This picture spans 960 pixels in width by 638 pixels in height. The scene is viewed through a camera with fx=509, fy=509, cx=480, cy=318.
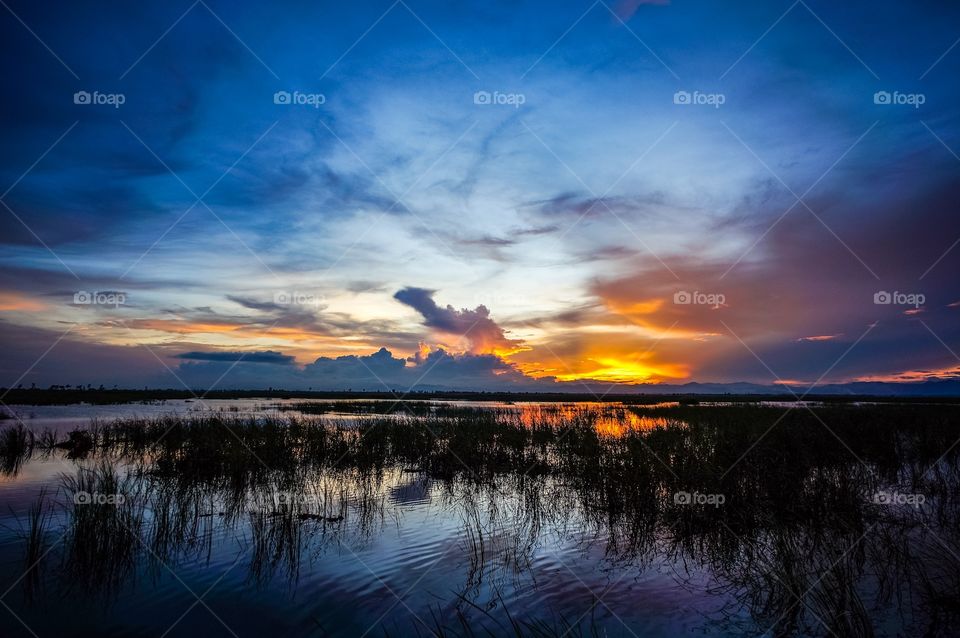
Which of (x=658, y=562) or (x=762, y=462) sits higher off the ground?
(x=762, y=462)

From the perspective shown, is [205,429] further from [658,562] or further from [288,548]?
[658,562]

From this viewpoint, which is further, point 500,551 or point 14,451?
point 14,451

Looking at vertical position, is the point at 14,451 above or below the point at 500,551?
above

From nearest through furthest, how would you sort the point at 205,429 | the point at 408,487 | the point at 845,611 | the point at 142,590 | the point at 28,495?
the point at 845,611 < the point at 142,590 < the point at 28,495 < the point at 408,487 < the point at 205,429

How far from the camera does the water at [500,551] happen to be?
6.25 metres

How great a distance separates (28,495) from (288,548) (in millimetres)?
8190

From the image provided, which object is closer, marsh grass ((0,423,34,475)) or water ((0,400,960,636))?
water ((0,400,960,636))

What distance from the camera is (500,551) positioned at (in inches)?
340

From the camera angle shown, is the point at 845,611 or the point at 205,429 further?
the point at 205,429

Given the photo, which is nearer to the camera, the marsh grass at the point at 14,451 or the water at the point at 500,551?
the water at the point at 500,551

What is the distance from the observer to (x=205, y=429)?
64.6 feet

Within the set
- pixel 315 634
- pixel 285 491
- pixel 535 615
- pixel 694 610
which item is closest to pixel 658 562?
pixel 694 610

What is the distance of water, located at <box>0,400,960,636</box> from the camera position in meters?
6.25

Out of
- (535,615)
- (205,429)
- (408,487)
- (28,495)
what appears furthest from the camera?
(205,429)
